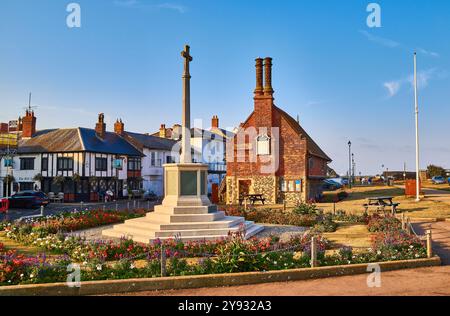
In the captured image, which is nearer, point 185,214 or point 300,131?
point 185,214

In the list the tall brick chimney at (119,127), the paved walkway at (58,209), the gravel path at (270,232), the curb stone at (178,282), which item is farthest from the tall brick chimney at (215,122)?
the curb stone at (178,282)

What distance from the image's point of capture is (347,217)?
59.8 ft

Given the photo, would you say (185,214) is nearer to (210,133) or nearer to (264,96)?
→ (264,96)

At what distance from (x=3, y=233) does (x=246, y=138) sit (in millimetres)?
21479

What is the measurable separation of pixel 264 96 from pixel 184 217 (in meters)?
20.9

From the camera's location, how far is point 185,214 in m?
13.9

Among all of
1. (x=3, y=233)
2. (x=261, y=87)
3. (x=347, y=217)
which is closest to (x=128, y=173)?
(x=261, y=87)

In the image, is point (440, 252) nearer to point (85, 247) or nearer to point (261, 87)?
point (85, 247)

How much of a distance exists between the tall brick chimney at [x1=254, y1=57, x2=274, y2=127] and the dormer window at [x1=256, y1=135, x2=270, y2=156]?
3.83 feet

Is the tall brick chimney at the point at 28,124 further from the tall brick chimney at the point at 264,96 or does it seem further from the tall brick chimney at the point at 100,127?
the tall brick chimney at the point at 264,96

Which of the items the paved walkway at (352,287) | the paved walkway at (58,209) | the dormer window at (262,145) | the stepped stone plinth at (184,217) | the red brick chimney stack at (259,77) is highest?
the red brick chimney stack at (259,77)

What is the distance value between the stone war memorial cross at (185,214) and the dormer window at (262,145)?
58.1 feet

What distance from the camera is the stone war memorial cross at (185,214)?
43.2 feet

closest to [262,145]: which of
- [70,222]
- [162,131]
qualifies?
[70,222]
